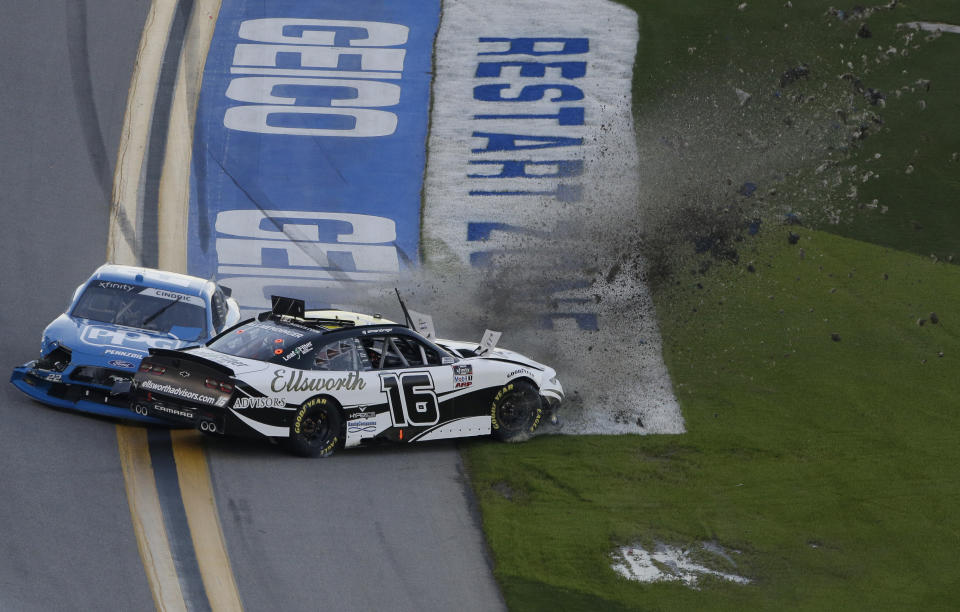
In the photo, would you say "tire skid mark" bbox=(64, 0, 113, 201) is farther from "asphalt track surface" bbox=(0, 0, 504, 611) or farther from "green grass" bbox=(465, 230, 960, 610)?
"green grass" bbox=(465, 230, 960, 610)

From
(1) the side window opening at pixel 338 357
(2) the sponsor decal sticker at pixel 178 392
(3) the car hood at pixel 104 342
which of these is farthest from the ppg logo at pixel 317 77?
(2) the sponsor decal sticker at pixel 178 392

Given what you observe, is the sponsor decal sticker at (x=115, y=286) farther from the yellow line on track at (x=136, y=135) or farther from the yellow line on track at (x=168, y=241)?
the yellow line on track at (x=136, y=135)

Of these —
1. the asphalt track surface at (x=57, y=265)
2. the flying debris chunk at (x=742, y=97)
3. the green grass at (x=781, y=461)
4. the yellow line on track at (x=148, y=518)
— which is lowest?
the green grass at (x=781, y=461)

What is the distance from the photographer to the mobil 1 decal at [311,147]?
18953 millimetres

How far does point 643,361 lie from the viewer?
16406mm

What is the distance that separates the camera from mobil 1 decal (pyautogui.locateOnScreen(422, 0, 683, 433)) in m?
16.4

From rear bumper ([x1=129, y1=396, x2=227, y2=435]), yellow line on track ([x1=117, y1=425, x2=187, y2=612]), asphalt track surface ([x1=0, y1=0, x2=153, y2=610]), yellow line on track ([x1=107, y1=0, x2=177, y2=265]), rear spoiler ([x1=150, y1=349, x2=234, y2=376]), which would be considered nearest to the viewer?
yellow line on track ([x1=117, y1=425, x2=187, y2=612])

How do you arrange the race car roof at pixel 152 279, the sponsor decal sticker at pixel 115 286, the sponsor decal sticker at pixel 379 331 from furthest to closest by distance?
the race car roof at pixel 152 279 → the sponsor decal sticker at pixel 115 286 → the sponsor decal sticker at pixel 379 331

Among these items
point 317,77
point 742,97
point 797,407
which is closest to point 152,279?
point 797,407

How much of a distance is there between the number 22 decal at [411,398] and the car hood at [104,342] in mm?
2364

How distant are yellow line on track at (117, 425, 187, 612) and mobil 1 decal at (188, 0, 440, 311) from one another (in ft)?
18.7

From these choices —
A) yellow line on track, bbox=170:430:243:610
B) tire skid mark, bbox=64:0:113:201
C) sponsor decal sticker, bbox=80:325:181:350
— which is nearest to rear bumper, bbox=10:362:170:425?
yellow line on track, bbox=170:430:243:610

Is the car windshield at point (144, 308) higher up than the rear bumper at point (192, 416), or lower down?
higher up

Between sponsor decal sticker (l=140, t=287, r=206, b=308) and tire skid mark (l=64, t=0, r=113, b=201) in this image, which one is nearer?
sponsor decal sticker (l=140, t=287, r=206, b=308)
